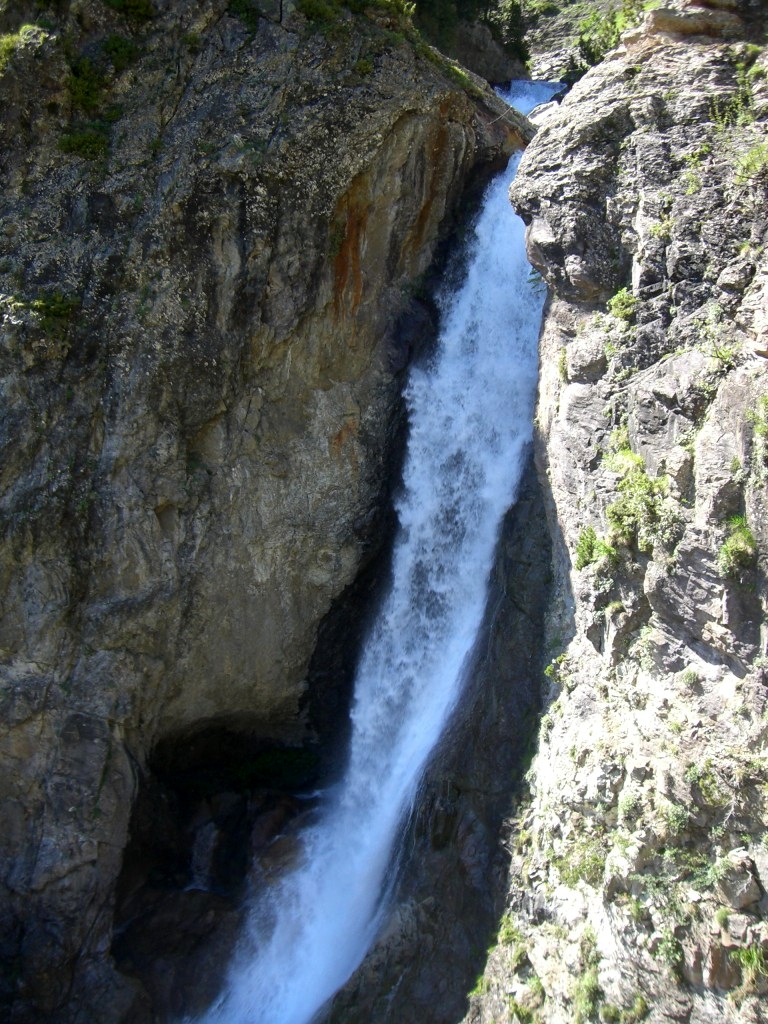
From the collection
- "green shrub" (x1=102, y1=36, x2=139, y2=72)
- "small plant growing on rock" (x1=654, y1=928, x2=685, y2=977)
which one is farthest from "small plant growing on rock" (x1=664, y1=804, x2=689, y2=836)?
"green shrub" (x1=102, y1=36, x2=139, y2=72)

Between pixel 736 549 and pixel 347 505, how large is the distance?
8534 mm

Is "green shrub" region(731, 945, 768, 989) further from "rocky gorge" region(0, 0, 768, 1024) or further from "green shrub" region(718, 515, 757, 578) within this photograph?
"green shrub" region(718, 515, 757, 578)

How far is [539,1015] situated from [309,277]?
472 inches

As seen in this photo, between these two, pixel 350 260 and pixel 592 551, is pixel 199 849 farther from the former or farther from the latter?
pixel 350 260

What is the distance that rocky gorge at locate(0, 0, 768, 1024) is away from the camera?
364 inches

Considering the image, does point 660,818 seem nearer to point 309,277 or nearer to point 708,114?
point 708,114

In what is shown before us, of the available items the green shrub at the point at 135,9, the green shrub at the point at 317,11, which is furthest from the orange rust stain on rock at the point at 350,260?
the green shrub at the point at 135,9

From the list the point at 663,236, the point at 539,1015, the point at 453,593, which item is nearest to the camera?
the point at 539,1015

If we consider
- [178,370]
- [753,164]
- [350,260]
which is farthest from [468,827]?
[350,260]

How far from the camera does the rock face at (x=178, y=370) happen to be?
13.8 m

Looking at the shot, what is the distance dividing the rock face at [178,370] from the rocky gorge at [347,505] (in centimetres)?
6

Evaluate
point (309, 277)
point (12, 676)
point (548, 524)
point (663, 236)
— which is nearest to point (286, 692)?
point (12, 676)

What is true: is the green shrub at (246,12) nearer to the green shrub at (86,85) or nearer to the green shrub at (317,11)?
the green shrub at (317,11)

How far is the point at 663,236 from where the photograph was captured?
1084cm
